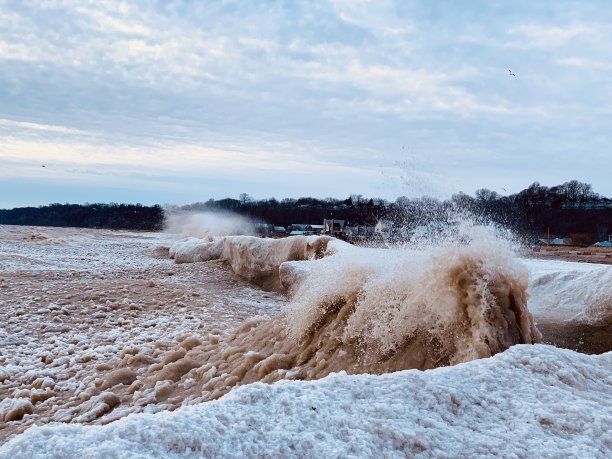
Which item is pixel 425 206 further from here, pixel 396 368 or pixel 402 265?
pixel 396 368

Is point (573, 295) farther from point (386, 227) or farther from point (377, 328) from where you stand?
point (377, 328)

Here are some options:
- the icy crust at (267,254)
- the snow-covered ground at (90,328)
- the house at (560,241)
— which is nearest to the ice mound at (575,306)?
the snow-covered ground at (90,328)

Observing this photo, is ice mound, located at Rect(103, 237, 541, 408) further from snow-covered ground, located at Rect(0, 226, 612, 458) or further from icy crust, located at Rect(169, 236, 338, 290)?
icy crust, located at Rect(169, 236, 338, 290)

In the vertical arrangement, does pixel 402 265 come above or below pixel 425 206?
below

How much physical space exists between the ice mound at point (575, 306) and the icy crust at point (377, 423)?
4987 millimetres

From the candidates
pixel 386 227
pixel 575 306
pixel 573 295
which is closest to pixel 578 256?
pixel 573 295

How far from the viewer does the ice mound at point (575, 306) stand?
731cm

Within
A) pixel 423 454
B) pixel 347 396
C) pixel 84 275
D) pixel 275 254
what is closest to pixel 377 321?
pixel 347 396

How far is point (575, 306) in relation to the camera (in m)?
8.05

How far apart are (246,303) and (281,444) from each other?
836 cm

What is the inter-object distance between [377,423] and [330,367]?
6.39 feet

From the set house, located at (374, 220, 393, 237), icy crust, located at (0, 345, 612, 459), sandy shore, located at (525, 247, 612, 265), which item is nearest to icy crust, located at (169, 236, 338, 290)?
house, located at (374, 220, 393, 237)

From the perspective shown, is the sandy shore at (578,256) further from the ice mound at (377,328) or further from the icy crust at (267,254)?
the ice mound at (377,328)

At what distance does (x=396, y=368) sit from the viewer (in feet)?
12.5
